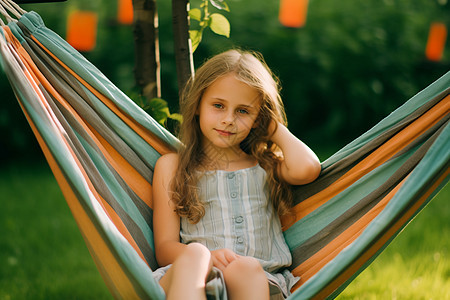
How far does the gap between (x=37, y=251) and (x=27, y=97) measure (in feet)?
6.14

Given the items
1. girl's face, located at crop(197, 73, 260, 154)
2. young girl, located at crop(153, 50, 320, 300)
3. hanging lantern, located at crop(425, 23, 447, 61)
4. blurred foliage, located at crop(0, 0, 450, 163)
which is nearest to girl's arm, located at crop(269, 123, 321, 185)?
young girl, located at crop(153, 50, 320, 300)

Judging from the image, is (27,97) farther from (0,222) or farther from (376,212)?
(0,222)

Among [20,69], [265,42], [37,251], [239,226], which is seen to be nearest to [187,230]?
[239,226]

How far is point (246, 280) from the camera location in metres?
1.36

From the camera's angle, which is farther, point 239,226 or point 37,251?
point 37,251

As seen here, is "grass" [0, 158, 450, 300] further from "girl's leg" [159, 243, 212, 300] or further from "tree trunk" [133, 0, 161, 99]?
"girl's leg" [159, 243, 212, 300]

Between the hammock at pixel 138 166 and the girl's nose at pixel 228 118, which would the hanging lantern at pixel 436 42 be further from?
the girl's nose at pixel 228 118

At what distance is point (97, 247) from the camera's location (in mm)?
1277

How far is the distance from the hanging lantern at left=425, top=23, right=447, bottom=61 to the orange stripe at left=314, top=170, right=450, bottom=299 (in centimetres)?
409

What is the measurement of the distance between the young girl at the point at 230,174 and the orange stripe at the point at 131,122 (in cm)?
4

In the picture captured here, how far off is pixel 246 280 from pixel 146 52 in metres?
1.06

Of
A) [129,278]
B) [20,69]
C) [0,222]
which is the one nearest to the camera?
[129,278]

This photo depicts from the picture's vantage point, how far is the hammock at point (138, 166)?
1241 millimetres

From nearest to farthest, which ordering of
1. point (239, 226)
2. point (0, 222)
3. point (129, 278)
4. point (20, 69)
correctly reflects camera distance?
point (129, 278), point (20, 69), point (239, 226), point (0, 222)
